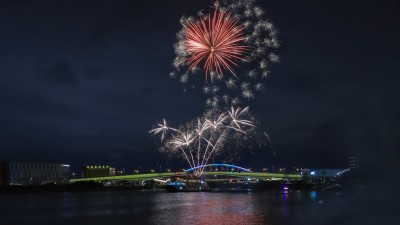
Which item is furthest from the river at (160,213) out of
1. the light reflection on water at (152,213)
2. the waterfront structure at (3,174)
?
the waterfront structure at (3,174)

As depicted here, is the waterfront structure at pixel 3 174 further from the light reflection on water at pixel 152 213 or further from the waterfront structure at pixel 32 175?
the light reflection on water at pixel 152 213

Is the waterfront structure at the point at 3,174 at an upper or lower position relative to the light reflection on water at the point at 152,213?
upper

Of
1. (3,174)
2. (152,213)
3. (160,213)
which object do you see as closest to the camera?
(160,213)

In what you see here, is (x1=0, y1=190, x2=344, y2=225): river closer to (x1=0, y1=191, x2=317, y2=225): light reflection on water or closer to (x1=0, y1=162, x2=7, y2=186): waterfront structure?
(x1=0, y1=191, x2=317, y2=225): light reflection on water

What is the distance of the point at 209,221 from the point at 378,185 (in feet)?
128

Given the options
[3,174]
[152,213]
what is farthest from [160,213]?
[3,174]

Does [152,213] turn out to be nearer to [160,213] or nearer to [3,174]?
[160,213]

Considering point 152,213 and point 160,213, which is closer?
point 160,213

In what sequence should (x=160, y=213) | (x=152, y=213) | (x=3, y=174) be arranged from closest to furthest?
(x=160, y=213) < (x=152, y=213) < (x=3, y=174)

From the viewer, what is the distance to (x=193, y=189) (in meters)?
131

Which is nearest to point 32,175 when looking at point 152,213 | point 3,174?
point 3,174

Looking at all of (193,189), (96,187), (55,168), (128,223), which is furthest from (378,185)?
(55,168)

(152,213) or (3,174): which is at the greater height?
(3,174)

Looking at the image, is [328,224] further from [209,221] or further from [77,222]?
[77,222]
